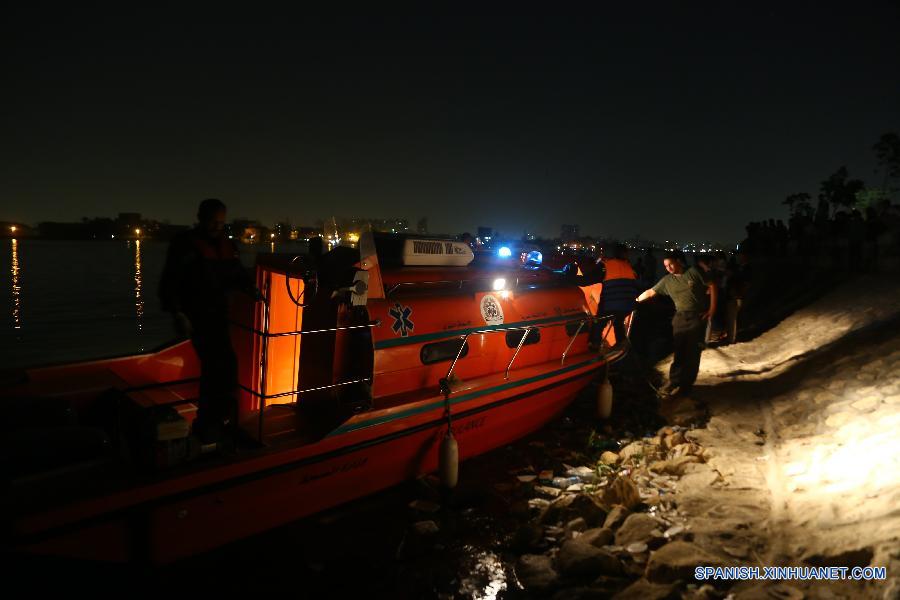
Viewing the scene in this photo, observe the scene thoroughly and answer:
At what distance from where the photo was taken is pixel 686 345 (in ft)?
24.3

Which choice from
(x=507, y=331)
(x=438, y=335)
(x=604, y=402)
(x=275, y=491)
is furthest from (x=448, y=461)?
(x=604, y=402)

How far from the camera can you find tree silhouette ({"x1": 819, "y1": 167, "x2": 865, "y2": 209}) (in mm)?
30812

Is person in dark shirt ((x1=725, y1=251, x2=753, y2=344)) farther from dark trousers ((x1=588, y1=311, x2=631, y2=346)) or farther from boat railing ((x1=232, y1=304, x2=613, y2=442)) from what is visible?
boat railing ((x1=232, y1=304, x2=613, y2=442))

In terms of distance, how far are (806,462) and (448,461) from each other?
3278 millimetres

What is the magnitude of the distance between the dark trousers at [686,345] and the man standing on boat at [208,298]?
5639 millimetres

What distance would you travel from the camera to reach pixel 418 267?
5836 mm

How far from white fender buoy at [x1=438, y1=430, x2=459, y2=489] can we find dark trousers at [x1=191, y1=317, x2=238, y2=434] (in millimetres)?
1938

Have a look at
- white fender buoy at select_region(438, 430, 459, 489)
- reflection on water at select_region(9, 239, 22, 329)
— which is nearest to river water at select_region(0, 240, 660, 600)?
white fender buoy at select_region(438, 430, 459, 489)

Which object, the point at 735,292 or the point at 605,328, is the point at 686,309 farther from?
the point at 735,292

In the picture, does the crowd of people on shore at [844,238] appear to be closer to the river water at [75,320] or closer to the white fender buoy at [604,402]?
the white fender buoy at [604,402]

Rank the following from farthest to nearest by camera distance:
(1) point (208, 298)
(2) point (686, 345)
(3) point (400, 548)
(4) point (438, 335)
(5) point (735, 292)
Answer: (5) point (735, 292) → (2) point (686, 345) → (4) point (438, 335) → (3) point (400, 548) → (1) point (208, 298)

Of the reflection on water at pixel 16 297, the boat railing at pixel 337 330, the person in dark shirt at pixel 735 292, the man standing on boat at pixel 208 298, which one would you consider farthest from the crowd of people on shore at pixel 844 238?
the reflection on water at pixel 16 297

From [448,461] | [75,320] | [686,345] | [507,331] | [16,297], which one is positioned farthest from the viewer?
[16,297]

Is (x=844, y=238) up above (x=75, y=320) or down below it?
above
